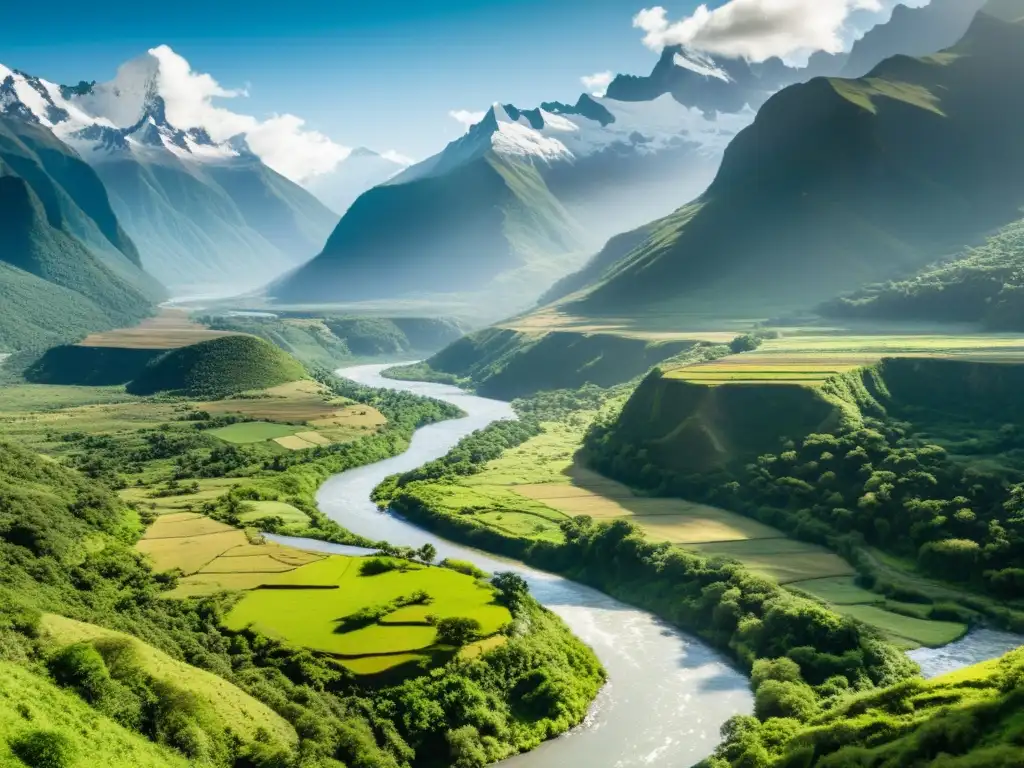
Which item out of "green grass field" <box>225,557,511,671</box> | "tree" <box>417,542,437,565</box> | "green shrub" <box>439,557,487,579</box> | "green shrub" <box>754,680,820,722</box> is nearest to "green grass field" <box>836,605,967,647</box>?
"green shrub" <box>754,680,820,722</box>

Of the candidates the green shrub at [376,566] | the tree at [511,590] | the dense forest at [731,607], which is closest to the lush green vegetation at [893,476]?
the dense forest at [731,607]

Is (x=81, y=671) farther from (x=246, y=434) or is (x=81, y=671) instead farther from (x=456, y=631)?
(x=246, y=434)

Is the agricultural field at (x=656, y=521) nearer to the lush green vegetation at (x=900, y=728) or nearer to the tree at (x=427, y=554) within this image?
the tree at (x=427, y=554)

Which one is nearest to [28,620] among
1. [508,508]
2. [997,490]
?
[508,508]

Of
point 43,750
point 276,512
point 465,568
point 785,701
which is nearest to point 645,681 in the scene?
point 785,701

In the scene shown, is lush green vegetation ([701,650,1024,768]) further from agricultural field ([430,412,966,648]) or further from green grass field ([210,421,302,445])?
green grass field ([210,421,302,445])
